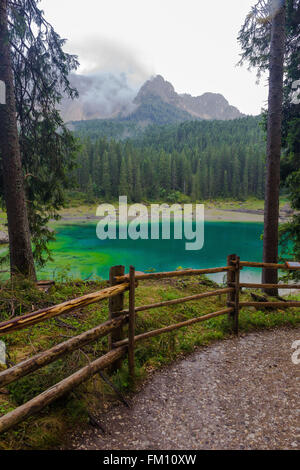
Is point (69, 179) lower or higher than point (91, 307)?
higher

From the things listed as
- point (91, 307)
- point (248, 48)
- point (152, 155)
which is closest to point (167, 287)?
point (91, 307)

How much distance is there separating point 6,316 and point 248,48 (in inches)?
423

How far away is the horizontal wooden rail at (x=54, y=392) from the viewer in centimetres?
249

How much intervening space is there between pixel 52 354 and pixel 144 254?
23.9 meters

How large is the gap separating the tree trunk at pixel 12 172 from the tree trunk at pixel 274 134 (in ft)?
21.5

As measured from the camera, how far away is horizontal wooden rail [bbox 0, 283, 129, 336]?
247 cm

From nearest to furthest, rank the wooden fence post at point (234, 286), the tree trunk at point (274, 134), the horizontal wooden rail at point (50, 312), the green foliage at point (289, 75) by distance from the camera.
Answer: the horizontal wooden rail at point (50, 312) → the wooden fence post at point (234, 286) → the tree trunk at point (274, 134) → the green foliage at point (289, 75)

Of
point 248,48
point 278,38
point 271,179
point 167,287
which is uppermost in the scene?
point 248,48

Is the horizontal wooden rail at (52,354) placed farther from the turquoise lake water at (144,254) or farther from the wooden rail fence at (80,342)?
the turquoise lake water at (144,254)

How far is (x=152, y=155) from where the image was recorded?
95.9 metres

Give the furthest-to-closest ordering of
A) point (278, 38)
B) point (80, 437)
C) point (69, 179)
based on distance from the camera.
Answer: point (69, 179)
point (278, 38)
point (80, 437)

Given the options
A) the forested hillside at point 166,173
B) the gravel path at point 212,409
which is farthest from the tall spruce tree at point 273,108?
the forested hillside at point 166,173
